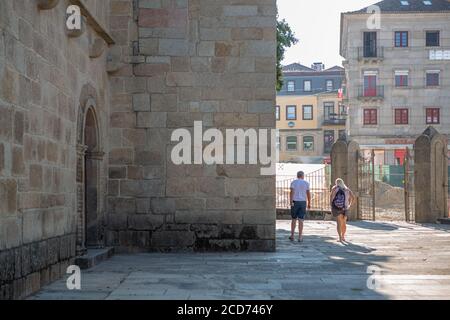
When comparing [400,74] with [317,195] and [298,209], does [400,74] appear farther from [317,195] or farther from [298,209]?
[298,209]

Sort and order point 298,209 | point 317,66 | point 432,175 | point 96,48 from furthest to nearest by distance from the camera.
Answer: point 317,66, point 432,175, point 298,209, point 96,48

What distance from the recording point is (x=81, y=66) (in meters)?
9.77

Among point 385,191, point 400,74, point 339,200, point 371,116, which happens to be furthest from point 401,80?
point 339,200

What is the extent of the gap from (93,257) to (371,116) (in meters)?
40.9

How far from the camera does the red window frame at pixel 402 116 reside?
159ft

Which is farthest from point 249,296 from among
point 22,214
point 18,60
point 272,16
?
point 272,16

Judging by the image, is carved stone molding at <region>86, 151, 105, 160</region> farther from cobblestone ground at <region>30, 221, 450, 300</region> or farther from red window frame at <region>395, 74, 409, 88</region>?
red window frame at <region>395, 74, 409, 88</region>

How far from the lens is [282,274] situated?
29.4ft

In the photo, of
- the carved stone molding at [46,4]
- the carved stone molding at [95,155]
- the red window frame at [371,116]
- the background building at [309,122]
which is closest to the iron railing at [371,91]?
the red window frame at [371,116]

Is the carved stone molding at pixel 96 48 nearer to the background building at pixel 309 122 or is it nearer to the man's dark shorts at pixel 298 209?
the man's dark shorts at pixel 298 209

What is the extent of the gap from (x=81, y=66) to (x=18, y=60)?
2.85 m

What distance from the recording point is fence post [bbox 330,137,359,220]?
2000 centimetres

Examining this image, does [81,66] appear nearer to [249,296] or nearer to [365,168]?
[249,296]
